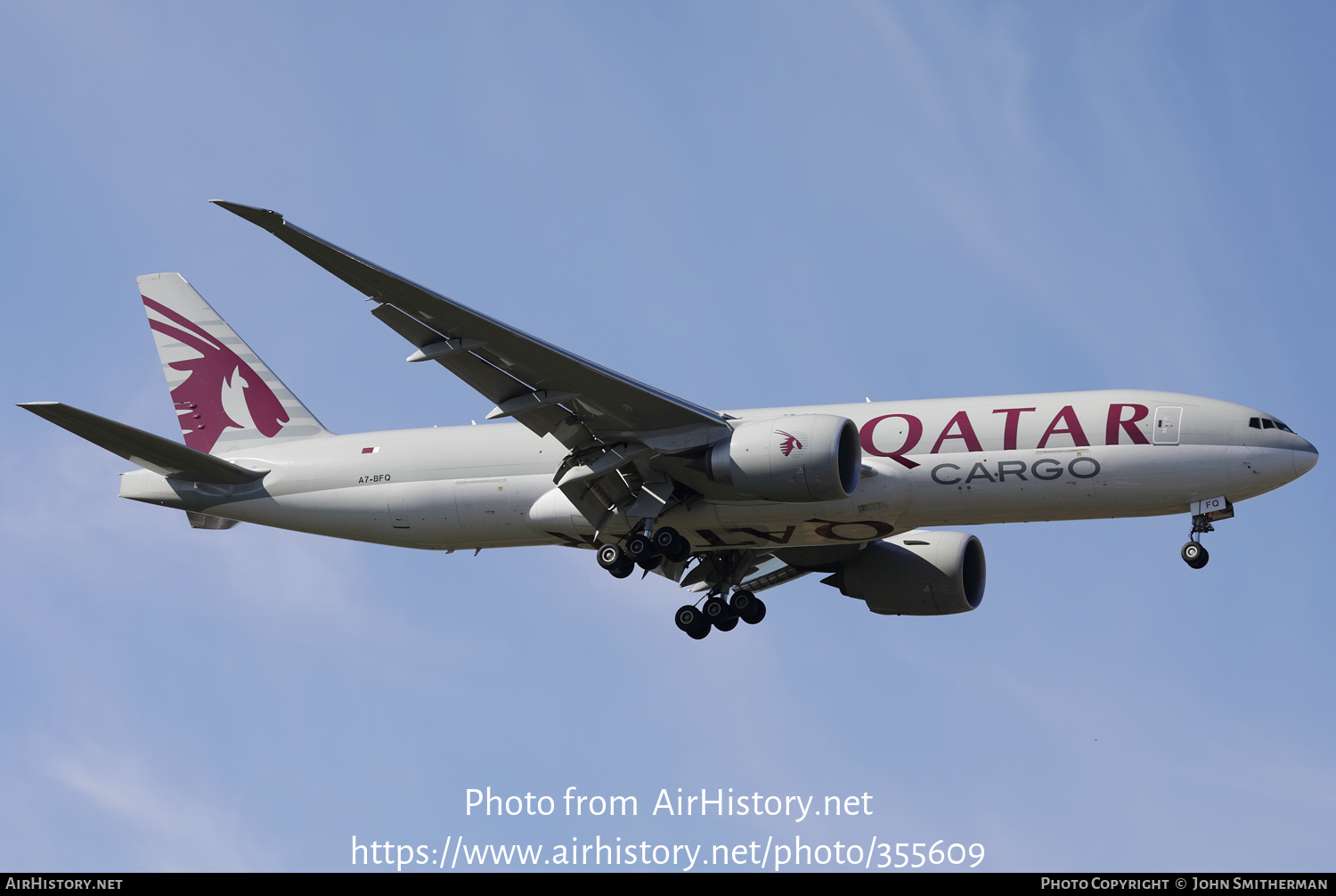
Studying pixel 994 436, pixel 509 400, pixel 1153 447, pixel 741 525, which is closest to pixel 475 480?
pixel 509 400

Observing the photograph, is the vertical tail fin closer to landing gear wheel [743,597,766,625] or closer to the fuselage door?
landing gear wheel [743,597,766,625]

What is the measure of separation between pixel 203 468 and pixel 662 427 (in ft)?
Result: 35.2

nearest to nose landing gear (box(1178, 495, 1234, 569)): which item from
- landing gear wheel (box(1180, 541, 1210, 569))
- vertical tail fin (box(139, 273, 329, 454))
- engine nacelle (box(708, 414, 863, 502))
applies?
landing gear wheel (box(1180, 541, 1210, 569))

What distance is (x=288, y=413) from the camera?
35.5 m

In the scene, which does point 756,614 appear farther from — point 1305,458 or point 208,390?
point 208,390

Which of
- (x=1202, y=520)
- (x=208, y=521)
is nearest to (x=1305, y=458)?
(x=1202, y=520)

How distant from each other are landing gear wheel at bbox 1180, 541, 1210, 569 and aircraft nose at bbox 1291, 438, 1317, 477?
2255mm

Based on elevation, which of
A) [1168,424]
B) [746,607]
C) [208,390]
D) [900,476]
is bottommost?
[746,607]

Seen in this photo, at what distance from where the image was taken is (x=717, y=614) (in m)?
34.4

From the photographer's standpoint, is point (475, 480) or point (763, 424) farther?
point (475, 480)

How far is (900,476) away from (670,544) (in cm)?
477

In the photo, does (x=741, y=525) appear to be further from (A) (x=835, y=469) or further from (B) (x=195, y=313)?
(B) (x=195, y=313)

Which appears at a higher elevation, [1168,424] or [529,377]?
[1168,424]
